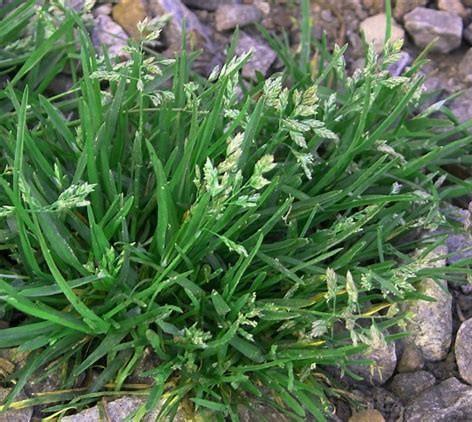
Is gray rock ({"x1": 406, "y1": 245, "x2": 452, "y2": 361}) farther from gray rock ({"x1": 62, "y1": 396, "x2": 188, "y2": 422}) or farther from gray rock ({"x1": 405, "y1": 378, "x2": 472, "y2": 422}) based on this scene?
gray rock ({"x1": 62, "y1": 396, "x2": 188, "y2": 422})

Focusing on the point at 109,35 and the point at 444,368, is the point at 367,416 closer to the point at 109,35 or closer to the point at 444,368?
the point at 444,368

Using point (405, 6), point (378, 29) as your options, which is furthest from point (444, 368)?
point (405, 6)

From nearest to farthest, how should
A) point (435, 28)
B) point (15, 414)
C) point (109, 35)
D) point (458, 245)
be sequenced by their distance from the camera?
point (15, 414)
point (458, 245)
point (109, 35)
point (435, 28)

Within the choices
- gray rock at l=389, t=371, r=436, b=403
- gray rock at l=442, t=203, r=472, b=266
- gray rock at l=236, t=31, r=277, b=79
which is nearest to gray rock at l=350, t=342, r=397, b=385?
gray rock at l=389, t=371, r=436, b=403

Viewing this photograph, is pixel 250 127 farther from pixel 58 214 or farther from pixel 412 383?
pixel 412 383

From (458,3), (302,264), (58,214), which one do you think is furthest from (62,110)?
(458,3)

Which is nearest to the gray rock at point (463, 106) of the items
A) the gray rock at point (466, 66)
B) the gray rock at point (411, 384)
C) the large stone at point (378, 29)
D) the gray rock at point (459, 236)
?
Answer: the gray rock at point (466, 66)
